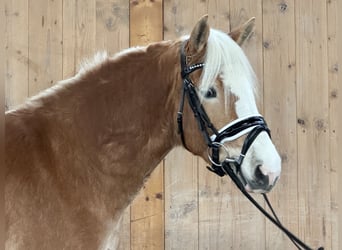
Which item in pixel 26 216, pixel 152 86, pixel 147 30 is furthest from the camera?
pixel 147 30

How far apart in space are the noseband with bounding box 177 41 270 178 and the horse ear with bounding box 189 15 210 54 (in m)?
0.04

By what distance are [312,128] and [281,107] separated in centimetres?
20

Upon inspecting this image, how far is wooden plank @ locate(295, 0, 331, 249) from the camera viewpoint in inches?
103

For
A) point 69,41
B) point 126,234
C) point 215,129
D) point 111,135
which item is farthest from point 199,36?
point 126,234

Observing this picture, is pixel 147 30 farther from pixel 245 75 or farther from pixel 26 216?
pixel 26 216

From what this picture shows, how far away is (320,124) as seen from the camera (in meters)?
2.62

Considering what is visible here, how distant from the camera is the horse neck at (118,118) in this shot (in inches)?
59.4

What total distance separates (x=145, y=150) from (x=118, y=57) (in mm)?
314

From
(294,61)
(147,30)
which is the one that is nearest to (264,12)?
(294,61)

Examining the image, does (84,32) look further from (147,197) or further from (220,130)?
(220,130)

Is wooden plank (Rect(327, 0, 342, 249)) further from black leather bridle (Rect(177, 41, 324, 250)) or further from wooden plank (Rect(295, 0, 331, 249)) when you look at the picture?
black leather bridle (Rect(177, 41, 324, 250))

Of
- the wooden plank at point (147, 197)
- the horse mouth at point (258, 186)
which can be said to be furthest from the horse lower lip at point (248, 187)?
the wooden plank at point (147, 197)

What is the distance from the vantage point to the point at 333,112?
264cm

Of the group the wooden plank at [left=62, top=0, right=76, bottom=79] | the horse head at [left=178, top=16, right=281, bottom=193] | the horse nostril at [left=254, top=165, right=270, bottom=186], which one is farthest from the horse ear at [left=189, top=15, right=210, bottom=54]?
the wooden plank at [left=62, top=0, right=76, bottom=79]
